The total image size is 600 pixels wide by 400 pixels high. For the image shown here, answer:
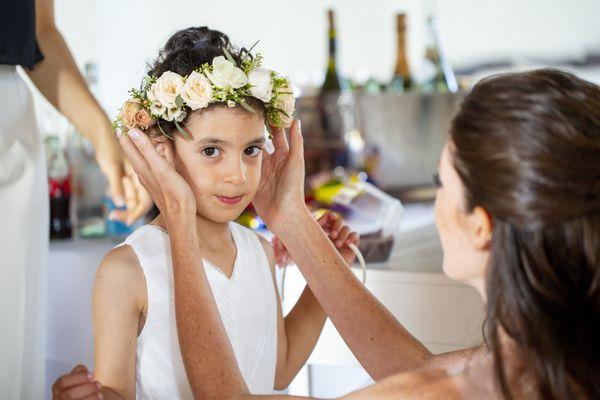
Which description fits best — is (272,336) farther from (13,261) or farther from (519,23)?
(519,23)

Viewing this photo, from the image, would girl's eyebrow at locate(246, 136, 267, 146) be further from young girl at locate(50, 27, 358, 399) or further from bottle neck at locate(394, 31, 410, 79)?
bottle neck at locate(394, 31, 410, 79)

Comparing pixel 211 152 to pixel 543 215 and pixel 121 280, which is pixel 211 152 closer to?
pixel 121 280

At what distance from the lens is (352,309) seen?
142 centimetres

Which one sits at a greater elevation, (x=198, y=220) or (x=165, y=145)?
(x=165, y=145)

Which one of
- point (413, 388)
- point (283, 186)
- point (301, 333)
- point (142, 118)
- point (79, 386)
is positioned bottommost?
point (301, 333)

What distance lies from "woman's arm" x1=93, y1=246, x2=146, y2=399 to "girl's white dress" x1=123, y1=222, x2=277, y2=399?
31 millimetres

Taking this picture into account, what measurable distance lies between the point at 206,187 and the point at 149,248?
0.14 m

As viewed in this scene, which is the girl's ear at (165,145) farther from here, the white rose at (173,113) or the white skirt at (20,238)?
the white skirt at (20,238)

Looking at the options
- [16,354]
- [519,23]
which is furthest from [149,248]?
[519,23]

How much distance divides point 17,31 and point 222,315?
2.23 feet

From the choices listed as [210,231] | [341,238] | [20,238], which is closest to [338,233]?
[341,238]

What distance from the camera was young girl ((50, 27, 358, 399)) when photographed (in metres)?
1.38

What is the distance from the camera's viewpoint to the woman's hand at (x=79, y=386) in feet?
4.06

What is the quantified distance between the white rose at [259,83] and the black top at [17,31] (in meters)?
0.52
